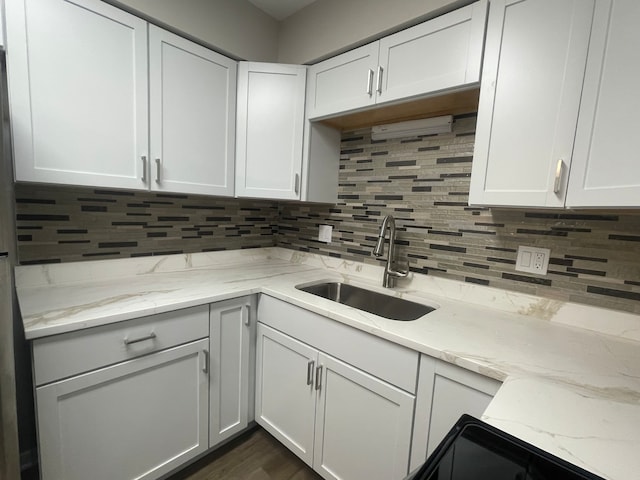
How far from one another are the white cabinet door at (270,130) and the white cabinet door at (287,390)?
823 mm

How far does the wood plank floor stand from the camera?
141 cm

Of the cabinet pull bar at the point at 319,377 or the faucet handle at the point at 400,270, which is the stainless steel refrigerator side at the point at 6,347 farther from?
the faucet handle at the point at 400,270

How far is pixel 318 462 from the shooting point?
132 centimetres

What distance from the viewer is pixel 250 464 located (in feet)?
4.85

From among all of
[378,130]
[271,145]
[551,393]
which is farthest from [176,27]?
[551,393]

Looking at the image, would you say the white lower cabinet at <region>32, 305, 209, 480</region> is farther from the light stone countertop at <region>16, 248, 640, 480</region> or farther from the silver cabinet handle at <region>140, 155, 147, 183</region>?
the silver cabinet handle at <region>140, 155, 147, 183</region>

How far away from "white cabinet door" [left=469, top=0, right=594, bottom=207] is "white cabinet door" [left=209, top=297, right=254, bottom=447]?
3.89 ft

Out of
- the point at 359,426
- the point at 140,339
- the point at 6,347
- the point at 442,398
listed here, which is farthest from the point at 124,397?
the point at 442,398

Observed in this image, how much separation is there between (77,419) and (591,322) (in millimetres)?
1918

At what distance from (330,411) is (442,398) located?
0.53 metres

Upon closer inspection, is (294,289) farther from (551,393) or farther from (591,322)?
(591,322)

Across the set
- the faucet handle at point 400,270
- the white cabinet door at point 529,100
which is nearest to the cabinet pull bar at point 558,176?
the white cabinet door at point 529,100

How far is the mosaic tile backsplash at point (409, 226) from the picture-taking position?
3.69ft

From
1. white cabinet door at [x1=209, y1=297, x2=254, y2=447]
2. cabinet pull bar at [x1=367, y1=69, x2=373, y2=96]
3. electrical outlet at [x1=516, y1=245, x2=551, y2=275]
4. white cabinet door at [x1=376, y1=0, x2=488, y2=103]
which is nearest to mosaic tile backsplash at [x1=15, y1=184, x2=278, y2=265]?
white cabinet door at [x1=209, y1=297, x2=254, y2=447]
